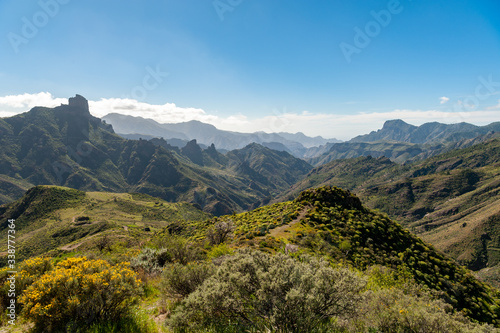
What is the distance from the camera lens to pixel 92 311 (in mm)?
8945

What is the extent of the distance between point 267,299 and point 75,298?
7.70 meters

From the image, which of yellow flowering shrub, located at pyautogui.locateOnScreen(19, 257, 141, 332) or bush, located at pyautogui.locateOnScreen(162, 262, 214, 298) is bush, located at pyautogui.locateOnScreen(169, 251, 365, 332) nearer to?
bush, located at pyautogui.locateOnScreen(162, 262, 214, 298)

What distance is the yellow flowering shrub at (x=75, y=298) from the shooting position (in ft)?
27.8

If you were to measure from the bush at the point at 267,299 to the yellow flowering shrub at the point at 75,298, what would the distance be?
8.91 feet

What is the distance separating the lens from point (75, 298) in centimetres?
856

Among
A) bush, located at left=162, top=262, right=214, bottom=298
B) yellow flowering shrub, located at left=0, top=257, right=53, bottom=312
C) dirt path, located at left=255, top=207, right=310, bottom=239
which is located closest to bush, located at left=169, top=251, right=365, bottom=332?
bush, located at left=162, top=262, right=214, bottom=298

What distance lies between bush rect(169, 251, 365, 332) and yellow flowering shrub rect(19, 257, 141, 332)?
2.72 metres

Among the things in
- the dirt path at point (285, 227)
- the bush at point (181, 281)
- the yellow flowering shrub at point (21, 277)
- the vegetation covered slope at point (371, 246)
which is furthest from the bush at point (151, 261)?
the dirt path at point (285, 227)

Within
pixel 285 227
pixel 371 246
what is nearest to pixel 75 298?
pixel 285 227

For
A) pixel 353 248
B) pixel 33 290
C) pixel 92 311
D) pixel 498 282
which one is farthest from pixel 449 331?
pixel 498 282

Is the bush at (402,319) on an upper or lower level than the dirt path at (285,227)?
upper

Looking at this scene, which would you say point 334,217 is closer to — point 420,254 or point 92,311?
point 420,254

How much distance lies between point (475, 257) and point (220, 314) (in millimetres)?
238401

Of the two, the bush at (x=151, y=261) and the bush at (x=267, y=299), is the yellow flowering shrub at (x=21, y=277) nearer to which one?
the bush at (x=151, y=261)
